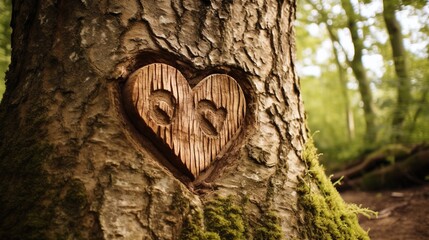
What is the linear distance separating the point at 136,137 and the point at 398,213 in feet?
11.6

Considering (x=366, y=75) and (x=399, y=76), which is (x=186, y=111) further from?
(x=366, y=75)

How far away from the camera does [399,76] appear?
6.64 metres

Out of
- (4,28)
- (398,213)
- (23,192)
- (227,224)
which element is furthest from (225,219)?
(4,28)

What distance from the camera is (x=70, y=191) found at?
127cm

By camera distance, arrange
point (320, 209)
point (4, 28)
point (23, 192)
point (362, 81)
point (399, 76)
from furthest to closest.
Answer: point (362, 81) → point (399, 76) → point (4, 28) → point (320, 209) → point (23, 192)

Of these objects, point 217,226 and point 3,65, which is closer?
point 217,226

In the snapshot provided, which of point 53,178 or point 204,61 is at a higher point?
point 204,61

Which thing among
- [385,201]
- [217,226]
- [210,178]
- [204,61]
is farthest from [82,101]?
[385,201]

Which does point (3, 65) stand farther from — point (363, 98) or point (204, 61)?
point (363, 98)

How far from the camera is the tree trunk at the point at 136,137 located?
1.29m

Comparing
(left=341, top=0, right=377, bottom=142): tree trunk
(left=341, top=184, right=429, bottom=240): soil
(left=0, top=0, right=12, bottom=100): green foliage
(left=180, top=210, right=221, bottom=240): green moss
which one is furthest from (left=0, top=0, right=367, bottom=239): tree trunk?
(left=341, top=0, right=377, bottom=142): tree trunk

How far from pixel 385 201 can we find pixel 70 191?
4.53 metres

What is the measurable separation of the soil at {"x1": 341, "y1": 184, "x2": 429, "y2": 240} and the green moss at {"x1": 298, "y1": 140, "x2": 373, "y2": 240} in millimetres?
1195

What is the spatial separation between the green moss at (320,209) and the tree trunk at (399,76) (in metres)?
4.73
